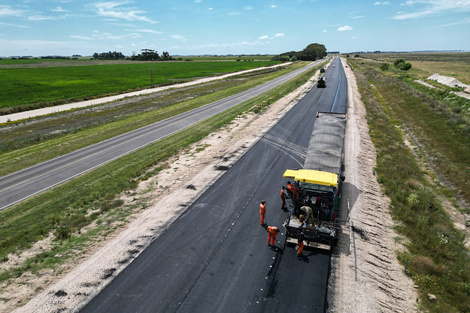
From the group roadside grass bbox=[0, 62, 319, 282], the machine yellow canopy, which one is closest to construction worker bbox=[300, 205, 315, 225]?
the machine yellow canopy

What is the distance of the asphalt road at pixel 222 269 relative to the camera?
31.4 ft

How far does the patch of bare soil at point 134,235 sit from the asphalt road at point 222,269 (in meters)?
0.70

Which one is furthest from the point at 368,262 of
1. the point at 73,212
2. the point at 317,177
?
the point at 73,212

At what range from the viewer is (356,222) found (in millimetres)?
14227

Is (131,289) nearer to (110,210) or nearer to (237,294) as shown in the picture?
(237,294)

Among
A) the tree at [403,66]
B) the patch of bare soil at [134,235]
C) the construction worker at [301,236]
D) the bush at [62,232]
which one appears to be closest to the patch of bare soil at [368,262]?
the construction worker at [301,236]

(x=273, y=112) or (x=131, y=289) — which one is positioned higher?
(x=273, y=112)

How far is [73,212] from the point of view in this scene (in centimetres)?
1648

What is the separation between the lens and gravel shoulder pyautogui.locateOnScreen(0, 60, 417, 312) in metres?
9.68

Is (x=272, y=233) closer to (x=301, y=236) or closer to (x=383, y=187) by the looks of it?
(x=301, y=236)

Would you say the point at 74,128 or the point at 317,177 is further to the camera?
the point at 74,128

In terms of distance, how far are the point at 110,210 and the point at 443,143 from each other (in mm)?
31653

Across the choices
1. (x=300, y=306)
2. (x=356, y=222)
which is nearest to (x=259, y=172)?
(x=356, y=222)

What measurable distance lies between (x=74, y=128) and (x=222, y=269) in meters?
38.2
